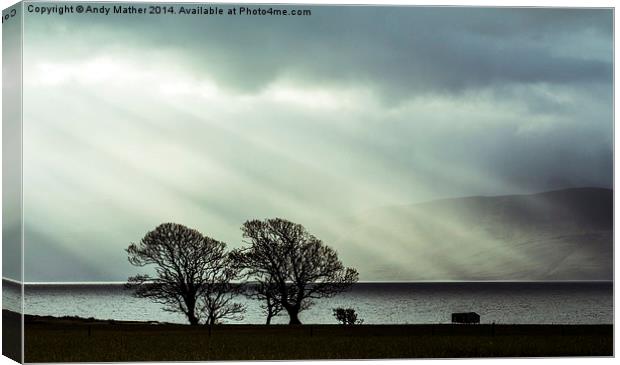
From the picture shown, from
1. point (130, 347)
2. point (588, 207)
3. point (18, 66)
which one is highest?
point (18, 66)

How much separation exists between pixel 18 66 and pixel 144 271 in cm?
408

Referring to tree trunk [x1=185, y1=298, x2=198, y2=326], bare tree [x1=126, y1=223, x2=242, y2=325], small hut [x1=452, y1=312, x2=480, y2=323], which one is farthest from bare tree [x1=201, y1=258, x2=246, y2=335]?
small hut [x1=452, y1=312, x2=480, y2=323]

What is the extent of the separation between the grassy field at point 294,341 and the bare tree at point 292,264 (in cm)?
62

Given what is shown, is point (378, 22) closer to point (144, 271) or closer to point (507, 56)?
point (507, 56)

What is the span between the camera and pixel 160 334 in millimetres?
28422

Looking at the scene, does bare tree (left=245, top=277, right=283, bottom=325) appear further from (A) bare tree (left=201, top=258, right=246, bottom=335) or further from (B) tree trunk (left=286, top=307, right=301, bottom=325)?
(A) bare tree (left=201, top=258, right=246, bottom=335)

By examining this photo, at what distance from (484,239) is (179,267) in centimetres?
537

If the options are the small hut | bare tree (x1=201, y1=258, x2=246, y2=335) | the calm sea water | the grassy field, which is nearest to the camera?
the grassy field

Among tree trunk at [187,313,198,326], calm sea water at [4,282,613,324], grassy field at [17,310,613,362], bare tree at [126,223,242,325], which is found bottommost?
grassy field at [17,310,613,362]

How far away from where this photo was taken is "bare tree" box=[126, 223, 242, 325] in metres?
28.3

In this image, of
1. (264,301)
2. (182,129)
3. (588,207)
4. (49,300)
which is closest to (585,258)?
(588,207)

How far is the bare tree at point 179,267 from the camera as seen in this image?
28344 mm

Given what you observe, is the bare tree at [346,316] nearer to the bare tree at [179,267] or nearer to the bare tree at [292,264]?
the bare tree at [292,264]

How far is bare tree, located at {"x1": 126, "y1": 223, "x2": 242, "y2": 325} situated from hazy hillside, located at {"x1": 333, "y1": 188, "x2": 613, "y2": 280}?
2.28 metres
